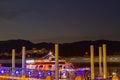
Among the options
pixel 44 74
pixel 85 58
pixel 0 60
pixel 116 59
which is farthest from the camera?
pixel 0 60

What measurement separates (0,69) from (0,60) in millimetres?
87160

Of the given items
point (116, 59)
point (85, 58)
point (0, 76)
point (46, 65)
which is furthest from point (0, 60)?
point (0, 76)

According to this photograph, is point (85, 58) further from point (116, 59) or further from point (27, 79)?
point (27, 79)

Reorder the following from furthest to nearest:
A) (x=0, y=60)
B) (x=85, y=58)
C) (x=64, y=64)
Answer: (x=0, y=60) < (x=85, y=58) < (x=64, y=64)

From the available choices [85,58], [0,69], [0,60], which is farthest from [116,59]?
[0,69]

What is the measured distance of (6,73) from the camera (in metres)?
31.8

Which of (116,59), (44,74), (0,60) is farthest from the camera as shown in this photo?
(0,60)

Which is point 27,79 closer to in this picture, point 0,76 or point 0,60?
point 0,76

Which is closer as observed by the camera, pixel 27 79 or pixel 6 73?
pixel 27 79

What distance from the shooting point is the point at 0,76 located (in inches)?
1204

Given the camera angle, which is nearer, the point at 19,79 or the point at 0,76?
the point at 19,79

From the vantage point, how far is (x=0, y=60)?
118500 millimetres

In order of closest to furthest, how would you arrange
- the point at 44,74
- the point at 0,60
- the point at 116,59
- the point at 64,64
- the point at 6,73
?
the point at 44,74, the point at 6,73, the point at 64,64, the point at 116,59, the point at 0,60

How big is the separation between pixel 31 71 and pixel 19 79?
1.83 meters
